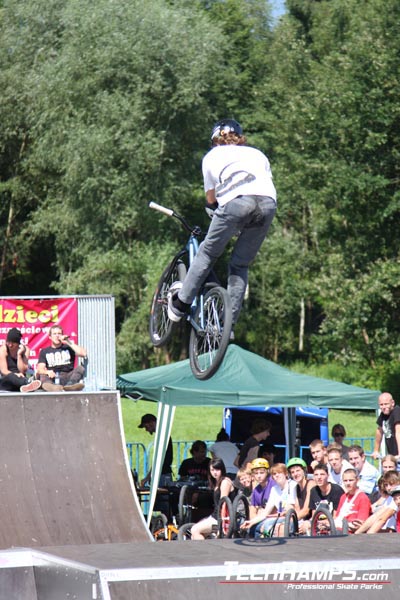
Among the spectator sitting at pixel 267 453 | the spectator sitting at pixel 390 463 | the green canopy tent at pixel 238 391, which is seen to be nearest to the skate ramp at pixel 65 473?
the green canopy tent at pixel 238 391

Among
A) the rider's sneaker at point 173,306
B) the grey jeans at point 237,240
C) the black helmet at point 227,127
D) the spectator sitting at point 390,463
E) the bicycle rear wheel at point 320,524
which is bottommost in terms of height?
the bicycle rear wheel at point 320,524

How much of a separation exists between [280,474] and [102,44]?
72.7ft

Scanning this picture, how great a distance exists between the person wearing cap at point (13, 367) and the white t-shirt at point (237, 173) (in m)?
5.73

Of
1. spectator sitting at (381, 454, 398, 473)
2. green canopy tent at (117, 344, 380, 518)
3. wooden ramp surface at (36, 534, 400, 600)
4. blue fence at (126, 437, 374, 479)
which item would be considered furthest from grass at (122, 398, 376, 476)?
wooden ramp surface at (36, 534, 400, 600)

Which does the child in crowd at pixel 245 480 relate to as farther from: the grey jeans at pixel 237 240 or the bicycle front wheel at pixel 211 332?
the grey jeans at pixel 237 240

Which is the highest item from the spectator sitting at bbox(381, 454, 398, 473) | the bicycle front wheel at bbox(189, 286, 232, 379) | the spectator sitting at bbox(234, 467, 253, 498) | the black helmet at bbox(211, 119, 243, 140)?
the black helmet at bbox(211, 119, 243, 140)

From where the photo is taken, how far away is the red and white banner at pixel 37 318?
13172 mm

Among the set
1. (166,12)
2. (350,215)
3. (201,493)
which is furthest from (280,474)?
(166,12)

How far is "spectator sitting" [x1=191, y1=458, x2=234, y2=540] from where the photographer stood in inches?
431

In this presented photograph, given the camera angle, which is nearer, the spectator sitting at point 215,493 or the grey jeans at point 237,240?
the grey jeans at point 237,240

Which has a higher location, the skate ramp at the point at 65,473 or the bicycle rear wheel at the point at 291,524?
the skate ramp at the point at 65,473

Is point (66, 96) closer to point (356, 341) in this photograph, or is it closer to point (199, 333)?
point (356, 341)

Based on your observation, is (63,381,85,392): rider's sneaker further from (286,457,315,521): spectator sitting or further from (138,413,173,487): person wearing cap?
(286,457,315,521): spectator sitting

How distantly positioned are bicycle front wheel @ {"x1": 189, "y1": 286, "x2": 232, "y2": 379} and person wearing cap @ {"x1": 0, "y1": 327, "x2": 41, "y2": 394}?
4.76 m
